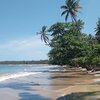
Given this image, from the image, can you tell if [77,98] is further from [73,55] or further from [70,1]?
[70,1]

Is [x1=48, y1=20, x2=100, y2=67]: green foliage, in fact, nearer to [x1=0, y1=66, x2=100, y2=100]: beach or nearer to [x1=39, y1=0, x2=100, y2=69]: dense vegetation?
[x1=39, y1=0, x2=100, y2=69]: dense vegetation

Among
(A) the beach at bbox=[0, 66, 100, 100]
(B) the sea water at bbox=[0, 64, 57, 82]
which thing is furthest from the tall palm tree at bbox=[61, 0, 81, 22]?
(A) the beach at bbox=[0, 66, 100, 100]

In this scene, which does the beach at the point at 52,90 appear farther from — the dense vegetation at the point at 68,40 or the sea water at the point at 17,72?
the dense vegetation at the point at 68,40

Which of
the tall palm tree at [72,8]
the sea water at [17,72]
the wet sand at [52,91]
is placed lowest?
the wet sand at [52,91]

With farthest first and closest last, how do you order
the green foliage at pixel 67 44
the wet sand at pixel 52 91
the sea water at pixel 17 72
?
the green foliage at pixel 67 44 → the sea water at pixel 17 72 → the wet sand at pixel 52 91

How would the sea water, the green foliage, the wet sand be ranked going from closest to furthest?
1. the wet sand
2. the sea water
3. the green foliage

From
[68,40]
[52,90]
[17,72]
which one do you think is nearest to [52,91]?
[52,90]

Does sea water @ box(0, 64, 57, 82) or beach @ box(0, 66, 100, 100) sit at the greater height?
sea water @ box(0, 64, 57, 82)

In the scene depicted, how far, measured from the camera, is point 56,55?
7419cm

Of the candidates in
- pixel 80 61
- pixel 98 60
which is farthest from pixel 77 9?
pixel 98 60

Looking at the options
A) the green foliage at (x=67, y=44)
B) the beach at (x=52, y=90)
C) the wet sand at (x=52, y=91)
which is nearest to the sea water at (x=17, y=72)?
the green foliage at (x=67, y=44)

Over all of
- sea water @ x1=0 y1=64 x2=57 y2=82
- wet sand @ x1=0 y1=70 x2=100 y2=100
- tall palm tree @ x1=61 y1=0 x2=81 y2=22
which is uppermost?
tall palm tree @ x1=61 y1=0 x2=81 y2=22

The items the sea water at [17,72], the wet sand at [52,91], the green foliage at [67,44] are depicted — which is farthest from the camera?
the green foliage at [67,44]

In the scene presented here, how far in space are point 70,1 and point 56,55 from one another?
13.4m
